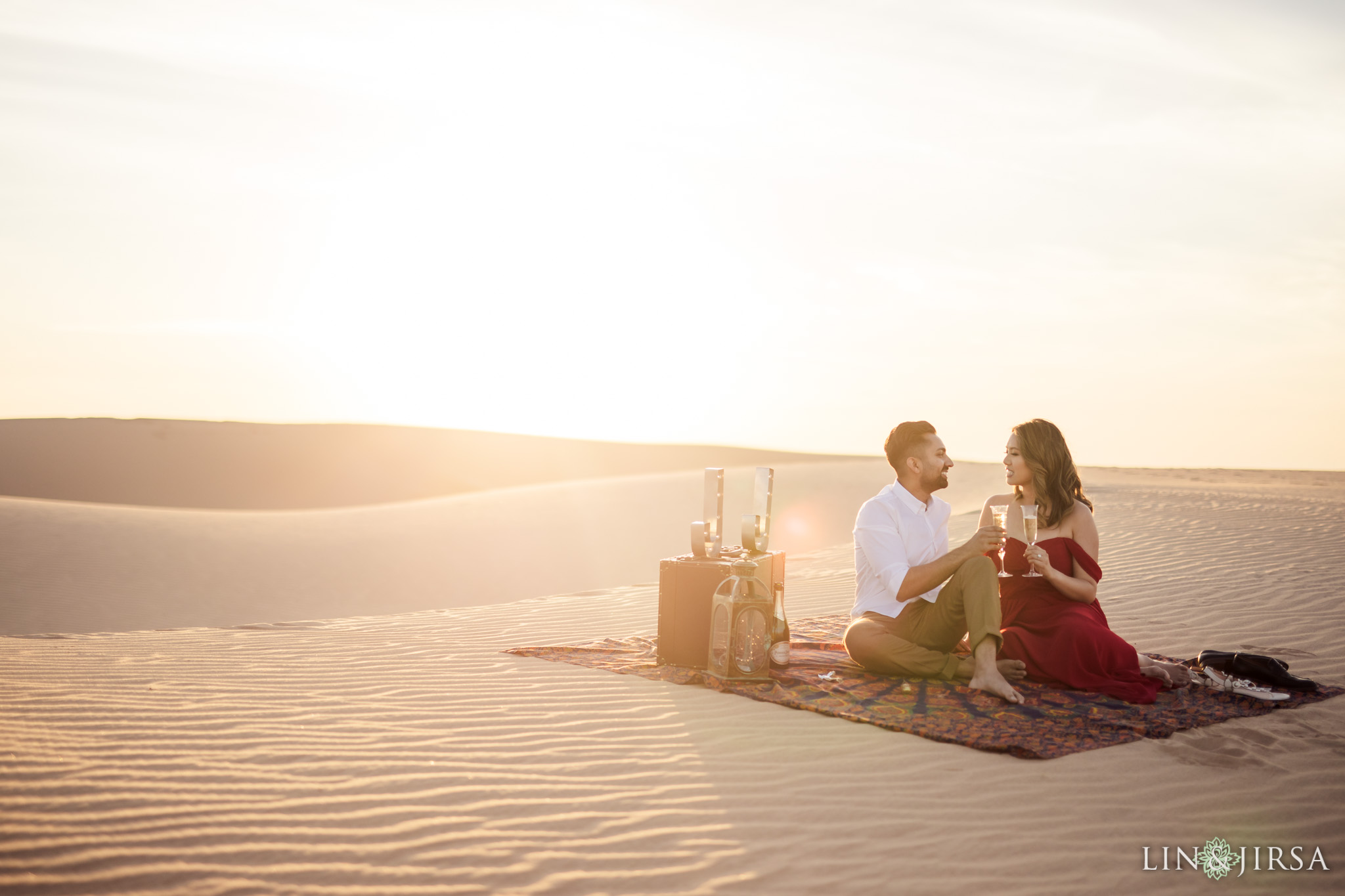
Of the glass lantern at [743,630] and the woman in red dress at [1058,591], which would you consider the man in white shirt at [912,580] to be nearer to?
the woman in red dress at [1058,591]

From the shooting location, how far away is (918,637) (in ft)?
18.8

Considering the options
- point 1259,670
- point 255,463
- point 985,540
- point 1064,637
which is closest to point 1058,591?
point 1064,637

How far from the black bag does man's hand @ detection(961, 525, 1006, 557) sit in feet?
5.87

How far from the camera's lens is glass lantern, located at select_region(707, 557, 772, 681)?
5.56 metres

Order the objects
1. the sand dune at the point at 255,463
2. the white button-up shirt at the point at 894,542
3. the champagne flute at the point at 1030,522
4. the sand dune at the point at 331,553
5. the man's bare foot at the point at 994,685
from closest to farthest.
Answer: the champagne flute at the point at 1030,522 → the man's bare foot at the point at 994,685 → the white button-up shirt at the point at 894,542 → the sand dune at the point at 331,553 → the sand dune at the point at 255,463

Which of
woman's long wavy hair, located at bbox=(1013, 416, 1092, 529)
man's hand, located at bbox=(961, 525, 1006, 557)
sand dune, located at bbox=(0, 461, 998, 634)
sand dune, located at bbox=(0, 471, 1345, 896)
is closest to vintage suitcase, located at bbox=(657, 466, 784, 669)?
sand dune, located at bbox=(0, 471, 1345, 896)

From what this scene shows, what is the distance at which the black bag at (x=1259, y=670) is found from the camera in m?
5.57

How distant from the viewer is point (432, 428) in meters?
48.3

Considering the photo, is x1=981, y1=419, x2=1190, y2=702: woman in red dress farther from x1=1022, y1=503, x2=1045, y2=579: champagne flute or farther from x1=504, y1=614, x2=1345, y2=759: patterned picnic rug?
x1=1022, y1=503, x2=1045, y2=579: champagne flute

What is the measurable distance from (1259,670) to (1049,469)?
1729 millimetres

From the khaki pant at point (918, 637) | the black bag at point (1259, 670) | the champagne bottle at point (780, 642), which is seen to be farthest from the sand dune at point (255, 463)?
the black bag at point (1259, 670)

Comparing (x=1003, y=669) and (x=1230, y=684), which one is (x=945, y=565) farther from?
(x=1230, y=684)

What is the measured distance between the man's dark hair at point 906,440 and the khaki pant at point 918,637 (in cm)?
79

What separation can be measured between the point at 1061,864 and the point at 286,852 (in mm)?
2795
